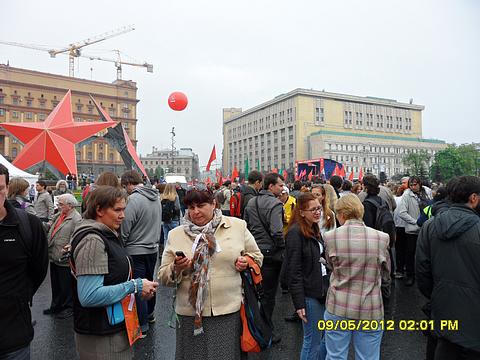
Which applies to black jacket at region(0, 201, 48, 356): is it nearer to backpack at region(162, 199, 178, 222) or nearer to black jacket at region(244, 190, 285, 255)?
black jacket at region(244, 190, 285, 255)

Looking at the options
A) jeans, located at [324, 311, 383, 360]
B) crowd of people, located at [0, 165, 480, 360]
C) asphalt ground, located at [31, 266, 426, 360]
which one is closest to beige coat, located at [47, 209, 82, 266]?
asphalt ground, located at [31, 266, 426, 360]

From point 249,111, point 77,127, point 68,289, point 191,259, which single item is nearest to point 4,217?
point 191,259

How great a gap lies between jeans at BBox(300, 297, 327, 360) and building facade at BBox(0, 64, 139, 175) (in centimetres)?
7587

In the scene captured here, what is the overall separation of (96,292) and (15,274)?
0.49 metres

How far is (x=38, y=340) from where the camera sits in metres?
4.46

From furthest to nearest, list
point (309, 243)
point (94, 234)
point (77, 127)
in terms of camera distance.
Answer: point (77, 127) < point (309, 243) < point (94, 234)

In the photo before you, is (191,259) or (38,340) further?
(38,340)

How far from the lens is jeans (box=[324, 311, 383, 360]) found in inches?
112

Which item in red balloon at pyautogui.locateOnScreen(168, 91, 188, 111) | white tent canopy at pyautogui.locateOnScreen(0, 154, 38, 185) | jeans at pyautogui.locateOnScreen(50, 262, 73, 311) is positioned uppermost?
red balloon at pyautogui.locateOnScreen(168, 91, 188, 111)

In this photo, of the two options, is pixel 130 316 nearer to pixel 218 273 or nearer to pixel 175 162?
pixel 218 273

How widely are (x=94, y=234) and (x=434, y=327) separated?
265 centimetres

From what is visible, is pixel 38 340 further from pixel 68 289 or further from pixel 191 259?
pixel 191 259

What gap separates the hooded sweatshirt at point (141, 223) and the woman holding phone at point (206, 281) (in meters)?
1.98

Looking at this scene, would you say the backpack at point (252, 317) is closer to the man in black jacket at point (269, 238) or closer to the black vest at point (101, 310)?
the black vest at point (101, 310)
